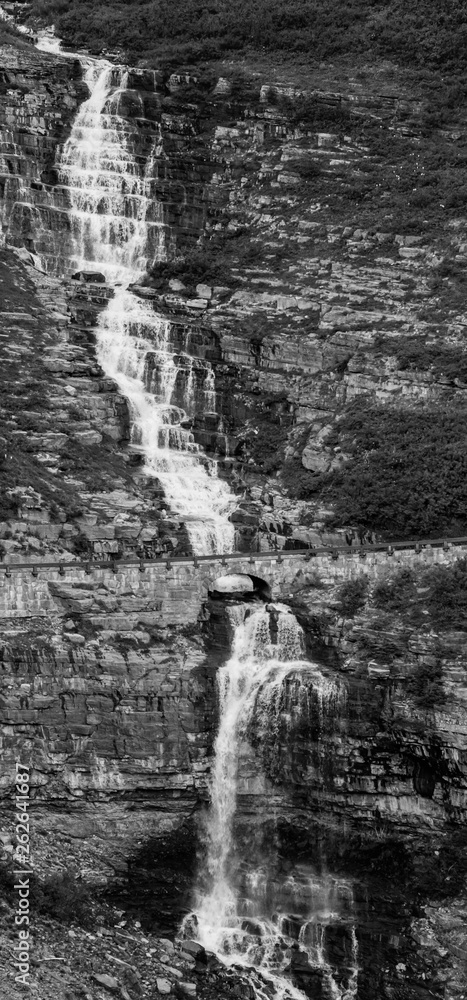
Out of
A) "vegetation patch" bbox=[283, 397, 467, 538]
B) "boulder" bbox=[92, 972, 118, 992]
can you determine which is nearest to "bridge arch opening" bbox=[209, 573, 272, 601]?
"vegetation patch" bbox=[283, 397, 467, 538]

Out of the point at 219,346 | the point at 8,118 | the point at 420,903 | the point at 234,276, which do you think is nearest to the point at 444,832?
the point at 420,903

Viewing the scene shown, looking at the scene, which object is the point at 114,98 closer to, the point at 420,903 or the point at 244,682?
the point at 244,682

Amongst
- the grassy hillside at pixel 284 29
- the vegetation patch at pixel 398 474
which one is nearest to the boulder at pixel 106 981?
the vegetation patch at pixel 398 474

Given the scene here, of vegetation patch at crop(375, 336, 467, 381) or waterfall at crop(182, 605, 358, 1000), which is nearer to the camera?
waterfall at crop(182, 605, 358, 1000)

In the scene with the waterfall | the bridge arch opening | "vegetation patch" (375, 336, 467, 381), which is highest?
"vegetation patch" (375, 336, 467, 381)

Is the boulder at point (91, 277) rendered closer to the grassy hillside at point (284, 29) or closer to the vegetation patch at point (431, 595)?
the grassy hillside at point (284, 29)

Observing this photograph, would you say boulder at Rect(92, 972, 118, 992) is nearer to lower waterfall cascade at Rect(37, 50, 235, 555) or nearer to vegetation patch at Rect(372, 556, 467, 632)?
vegetation patch at Rect(372, 556, 467, 632)
